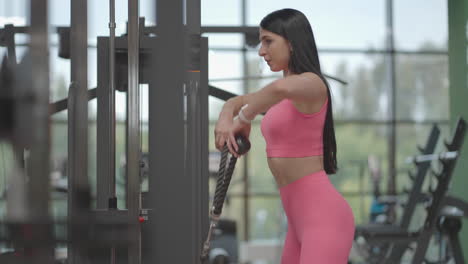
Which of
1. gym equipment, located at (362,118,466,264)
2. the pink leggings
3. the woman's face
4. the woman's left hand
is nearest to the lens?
the woman's left hand

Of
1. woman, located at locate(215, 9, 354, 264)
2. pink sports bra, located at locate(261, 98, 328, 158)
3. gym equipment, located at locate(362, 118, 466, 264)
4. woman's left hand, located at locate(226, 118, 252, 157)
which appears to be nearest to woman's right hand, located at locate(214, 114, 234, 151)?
woman's left hand, located at locate(226, 118, 252, 157)

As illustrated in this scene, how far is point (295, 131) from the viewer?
185cm

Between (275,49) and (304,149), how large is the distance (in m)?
0.30

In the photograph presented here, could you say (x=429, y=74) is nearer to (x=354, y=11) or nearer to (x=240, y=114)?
(x=354, y=11)

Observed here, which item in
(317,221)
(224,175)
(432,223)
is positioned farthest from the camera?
(432,223)

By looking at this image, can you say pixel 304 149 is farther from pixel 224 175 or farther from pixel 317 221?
pixel 224 175

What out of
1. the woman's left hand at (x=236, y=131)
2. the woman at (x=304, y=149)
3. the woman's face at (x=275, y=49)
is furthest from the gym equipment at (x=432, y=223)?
the woman's left hand at (x=236, y=131)

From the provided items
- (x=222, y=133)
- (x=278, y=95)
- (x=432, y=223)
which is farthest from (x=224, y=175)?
(x=432, y=223)

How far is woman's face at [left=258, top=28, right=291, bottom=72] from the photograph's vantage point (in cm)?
188

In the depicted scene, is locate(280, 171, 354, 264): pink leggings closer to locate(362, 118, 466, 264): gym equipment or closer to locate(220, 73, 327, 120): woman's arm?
locate(220, 73, 327, 120): woman's arm

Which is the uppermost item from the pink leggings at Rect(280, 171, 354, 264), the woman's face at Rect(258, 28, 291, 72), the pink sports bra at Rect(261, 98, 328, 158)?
the woman's face at Rect(258, 28, 291, 72)

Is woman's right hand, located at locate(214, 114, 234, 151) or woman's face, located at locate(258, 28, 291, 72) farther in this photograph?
woman's face, located at locate(258, 28, 291, 72)

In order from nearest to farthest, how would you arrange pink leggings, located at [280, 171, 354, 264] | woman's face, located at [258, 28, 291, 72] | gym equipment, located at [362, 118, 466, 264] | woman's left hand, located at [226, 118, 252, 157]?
woman's left hand, located at [226, 118, 252, 157] < pink leggings, located at [280, 171, 354, 264] < woman's face, located at [258, 28, 291, 72] < gym equipment, located at [362, 118, 466, 264]

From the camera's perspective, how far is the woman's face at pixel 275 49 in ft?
6.17
